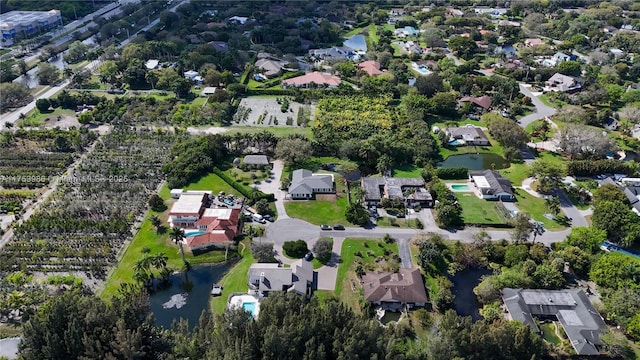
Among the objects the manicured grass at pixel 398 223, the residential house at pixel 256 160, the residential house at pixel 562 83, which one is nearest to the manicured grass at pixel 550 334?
the manicured grass at pixel 398 223

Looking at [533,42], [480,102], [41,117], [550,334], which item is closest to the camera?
[550,334]

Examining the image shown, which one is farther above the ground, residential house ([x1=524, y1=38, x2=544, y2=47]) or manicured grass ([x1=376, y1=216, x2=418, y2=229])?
manicured grass ([x1=376, y1=216, x2=418, y2=229])

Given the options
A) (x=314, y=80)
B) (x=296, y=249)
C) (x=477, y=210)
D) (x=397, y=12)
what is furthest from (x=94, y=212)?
(x=397, y=12)

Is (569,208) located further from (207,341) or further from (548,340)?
(207,341)

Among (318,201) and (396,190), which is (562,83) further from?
(318,201)

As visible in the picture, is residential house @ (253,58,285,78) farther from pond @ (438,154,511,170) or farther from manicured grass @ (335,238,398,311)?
manicured grass @ (335,238,398,311)

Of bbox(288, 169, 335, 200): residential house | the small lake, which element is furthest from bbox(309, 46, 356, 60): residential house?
bbox(288, 169, 335, 200): residential house

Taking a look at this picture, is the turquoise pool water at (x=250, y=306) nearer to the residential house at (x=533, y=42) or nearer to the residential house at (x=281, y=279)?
the residential house at (x=281, y=279)
